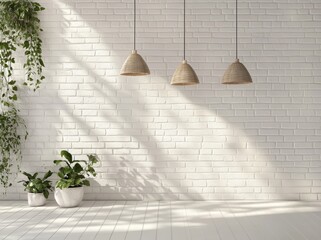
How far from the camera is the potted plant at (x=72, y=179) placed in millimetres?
4590

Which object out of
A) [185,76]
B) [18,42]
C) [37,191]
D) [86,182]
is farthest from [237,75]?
[18,42]

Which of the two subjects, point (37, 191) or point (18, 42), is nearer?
point (37, 191)

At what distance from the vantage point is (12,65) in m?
5.08

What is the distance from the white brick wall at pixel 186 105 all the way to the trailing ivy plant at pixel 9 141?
118mm

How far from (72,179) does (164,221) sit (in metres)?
1.30

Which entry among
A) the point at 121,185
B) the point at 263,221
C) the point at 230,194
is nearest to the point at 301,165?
the point at 230,194

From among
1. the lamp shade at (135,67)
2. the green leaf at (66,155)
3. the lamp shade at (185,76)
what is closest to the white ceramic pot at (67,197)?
the green leaf at (66,155)

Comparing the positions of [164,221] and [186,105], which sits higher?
[186,105]

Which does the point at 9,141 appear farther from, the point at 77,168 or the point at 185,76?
the point at 185,76

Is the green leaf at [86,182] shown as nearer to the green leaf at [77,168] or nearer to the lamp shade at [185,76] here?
the green leaf at [77,168]

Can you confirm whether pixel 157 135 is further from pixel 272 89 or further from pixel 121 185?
pixel 272 89

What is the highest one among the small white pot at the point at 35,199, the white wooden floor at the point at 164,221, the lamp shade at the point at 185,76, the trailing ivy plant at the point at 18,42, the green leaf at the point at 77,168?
the trailing ivy plant at the point at 18,42

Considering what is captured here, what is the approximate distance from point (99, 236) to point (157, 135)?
5.82 ft

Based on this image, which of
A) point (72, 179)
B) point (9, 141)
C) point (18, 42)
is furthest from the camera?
point (18, 42)
